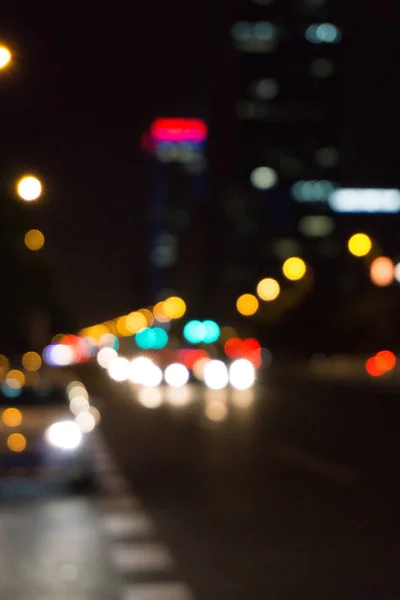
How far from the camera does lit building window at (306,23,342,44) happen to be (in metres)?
174

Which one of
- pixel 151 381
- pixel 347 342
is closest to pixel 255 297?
pixel 347 342

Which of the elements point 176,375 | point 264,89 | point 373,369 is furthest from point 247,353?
point 264,89

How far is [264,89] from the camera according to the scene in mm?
174625

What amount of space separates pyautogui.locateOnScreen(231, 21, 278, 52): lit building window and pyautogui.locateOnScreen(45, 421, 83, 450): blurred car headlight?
6320 inches

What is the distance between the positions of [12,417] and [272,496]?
11.0ft

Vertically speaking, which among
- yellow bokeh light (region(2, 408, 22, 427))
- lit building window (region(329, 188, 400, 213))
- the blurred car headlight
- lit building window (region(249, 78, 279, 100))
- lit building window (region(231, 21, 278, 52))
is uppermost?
lit building window (region(231, 21, 278, 52))

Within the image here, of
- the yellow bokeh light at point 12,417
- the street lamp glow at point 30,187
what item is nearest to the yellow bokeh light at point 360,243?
the street lamp glow at point 30,187

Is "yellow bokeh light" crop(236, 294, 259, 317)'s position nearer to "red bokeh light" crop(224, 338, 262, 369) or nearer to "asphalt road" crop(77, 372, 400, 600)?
"red bokeh light" crop(224, 338, 262, 369)

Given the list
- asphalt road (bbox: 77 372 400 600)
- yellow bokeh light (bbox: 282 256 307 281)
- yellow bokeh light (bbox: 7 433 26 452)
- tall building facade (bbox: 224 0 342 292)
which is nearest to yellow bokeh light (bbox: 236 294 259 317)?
tall building facade (bbox: 224 0 342 292)

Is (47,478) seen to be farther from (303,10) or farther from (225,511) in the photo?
(303,10)

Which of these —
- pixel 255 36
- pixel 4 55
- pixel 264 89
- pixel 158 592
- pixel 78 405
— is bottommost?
pixel 158 592

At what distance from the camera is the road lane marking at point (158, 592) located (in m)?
10.0

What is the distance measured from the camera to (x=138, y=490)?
17.9 metres

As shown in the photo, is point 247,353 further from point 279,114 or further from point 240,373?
point 279,114
